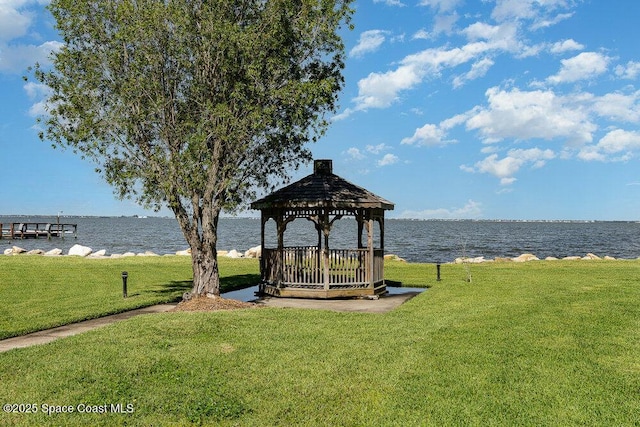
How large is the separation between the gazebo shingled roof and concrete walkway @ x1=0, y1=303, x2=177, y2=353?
535 cm

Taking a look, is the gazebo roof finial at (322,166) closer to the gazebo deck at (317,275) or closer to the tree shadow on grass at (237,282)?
the gazebo deck at (317,275)

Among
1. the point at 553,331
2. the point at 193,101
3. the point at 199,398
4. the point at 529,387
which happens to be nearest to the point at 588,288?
the point at 553,331

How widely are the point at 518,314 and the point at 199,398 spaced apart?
9789 mm

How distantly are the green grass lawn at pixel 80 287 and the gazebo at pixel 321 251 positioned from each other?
3728 millimetres

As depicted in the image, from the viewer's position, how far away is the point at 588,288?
20.0m

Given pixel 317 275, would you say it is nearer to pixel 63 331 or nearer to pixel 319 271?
pixel 319 271

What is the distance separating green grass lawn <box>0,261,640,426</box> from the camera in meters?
7.19

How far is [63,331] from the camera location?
1255 centimetres

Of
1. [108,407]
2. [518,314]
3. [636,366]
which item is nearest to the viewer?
[108,407]

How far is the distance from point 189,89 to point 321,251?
695 cm

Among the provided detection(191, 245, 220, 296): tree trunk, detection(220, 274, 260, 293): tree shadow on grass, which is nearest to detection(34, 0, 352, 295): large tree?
detection(191, 245, 220, 296): tree trunk

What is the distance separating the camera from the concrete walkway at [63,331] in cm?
1122

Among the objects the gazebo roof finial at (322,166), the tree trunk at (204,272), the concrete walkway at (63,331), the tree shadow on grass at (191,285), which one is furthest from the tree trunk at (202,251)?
the gazebo roof finial at (322,166)

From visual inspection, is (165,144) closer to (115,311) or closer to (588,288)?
(115,311)
